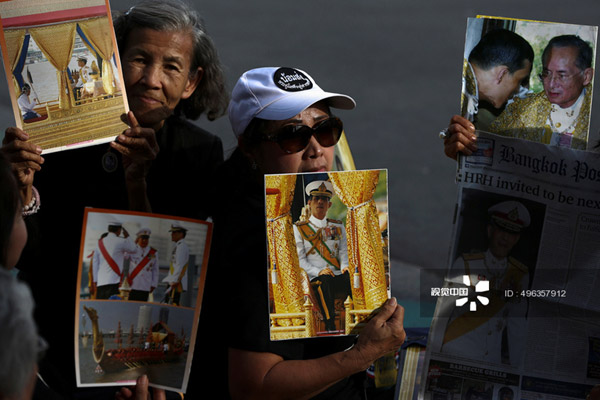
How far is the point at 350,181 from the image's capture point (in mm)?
1891

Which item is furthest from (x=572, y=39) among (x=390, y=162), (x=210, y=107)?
(x=390, y=162)

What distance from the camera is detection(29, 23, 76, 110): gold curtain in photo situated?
1.95 meters

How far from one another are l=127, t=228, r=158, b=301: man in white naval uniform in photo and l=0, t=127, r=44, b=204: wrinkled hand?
32cm

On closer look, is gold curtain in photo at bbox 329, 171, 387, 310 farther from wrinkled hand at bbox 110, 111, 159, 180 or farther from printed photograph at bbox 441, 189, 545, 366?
wrinkled hand at bbox 110, 111, 159, 180

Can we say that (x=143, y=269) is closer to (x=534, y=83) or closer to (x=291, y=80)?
(x=291, y=80)

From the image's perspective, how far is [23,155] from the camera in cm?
189

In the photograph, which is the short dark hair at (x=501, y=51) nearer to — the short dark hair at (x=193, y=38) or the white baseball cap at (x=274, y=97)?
the white baseball cap at (x=274, y=97)

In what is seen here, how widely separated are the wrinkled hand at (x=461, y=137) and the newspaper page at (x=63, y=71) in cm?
91

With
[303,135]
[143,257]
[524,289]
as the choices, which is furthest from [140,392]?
[524,289]

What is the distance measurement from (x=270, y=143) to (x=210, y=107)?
21.3 inches

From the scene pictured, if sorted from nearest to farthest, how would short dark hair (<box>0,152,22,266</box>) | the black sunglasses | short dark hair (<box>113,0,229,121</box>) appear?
short dark hair (<box>0,152,22,266</box>) → the black sunglasses → short dark hair (<box>113,0,229,121</box>)

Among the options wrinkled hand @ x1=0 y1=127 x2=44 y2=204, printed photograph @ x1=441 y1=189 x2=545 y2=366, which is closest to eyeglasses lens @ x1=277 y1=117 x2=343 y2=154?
printed photograph @ x1=441 y1=189 x2=545 y2=366

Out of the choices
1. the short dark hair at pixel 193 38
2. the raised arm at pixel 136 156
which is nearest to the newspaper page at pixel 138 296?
the raised arm at pixel 136 156

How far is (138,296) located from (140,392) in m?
0.25
